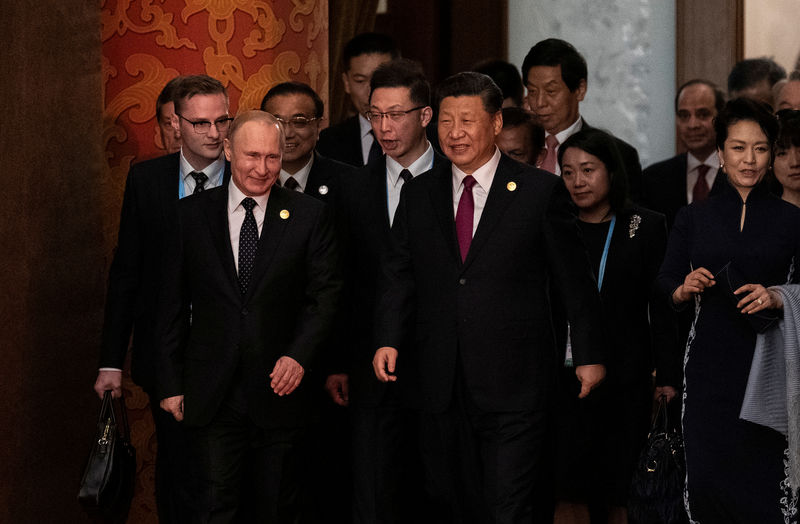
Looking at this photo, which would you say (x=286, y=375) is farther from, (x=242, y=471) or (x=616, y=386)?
(x=616, y=386)

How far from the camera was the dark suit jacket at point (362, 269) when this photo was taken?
14.9 feet

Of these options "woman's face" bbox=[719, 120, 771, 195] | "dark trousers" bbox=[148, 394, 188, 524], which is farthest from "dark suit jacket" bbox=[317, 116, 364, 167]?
"woman's face" bbox=[719, 120, 771, 195]

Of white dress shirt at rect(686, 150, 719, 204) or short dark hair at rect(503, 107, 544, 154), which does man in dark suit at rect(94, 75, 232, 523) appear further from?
white dress shirt at rect(686, 150, 719, 204)

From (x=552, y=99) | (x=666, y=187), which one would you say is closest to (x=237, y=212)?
Answer: (x=552, y=99)

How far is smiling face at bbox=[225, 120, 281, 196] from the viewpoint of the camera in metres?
4.13

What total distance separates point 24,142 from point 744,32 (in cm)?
463

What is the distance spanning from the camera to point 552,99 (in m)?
5.71

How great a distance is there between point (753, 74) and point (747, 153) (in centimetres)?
265

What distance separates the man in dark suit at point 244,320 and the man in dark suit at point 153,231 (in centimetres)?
37

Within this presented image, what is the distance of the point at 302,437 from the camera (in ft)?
14.1

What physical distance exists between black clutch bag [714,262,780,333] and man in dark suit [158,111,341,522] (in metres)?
1.22

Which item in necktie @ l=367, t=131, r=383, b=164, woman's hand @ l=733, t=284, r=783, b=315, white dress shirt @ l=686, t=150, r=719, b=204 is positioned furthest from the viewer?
white dress shirt @ l=686, t=150, r=719, b=204

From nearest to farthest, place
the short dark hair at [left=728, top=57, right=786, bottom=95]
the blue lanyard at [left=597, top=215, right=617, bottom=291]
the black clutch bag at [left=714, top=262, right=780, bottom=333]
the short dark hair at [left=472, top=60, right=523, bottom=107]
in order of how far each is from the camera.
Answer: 1. the black clutch bag at [left=714, top=262, right=780, bottom=333]
2. the blue lanyard at [left=597, top=215, right=617, bottom=291]
3. the short dark hair at [left=472, top=60, right=523, bottom=107]
4. the short dark hair at [left=728, top=57, right=786, bottom=95]

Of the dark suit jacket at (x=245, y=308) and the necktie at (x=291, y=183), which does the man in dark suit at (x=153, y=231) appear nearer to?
the necktie at (x=291, y=183)
